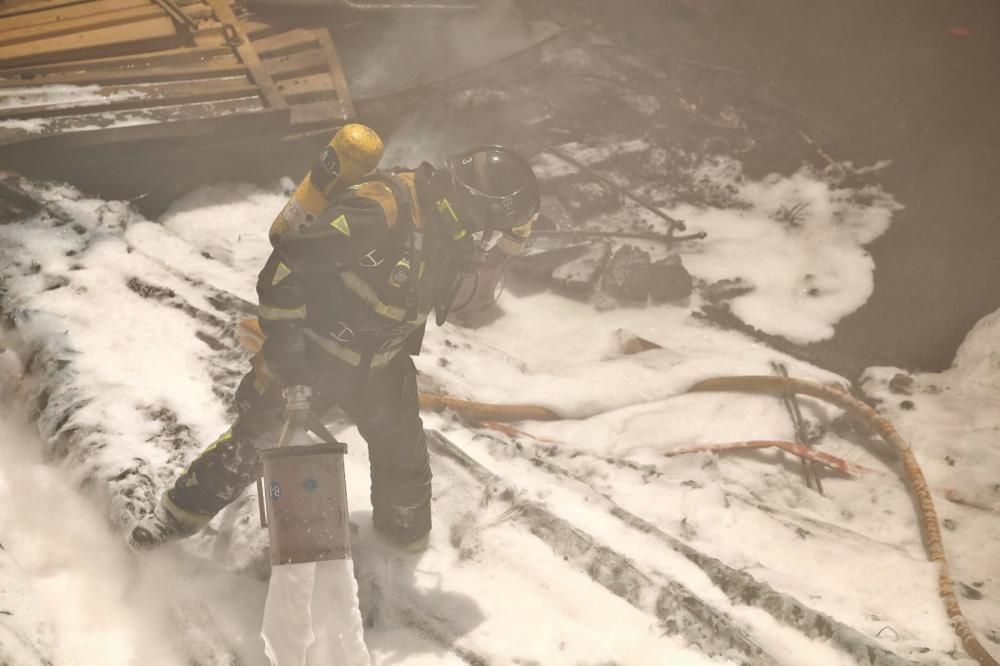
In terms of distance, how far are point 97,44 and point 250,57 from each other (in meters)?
1.29

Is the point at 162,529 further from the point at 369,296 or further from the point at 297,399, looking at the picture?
the point at 369,296

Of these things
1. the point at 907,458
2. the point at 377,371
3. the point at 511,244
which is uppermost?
the point at 511,244

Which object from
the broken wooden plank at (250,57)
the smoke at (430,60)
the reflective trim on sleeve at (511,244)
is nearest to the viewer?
the reflective trim on sleeve at (511,244)

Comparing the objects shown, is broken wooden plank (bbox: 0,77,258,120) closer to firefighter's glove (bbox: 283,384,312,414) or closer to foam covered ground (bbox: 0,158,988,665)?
foam covered ground (bbox: 0,158,988,665)

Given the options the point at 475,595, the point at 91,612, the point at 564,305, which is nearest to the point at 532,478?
the point at 475,595

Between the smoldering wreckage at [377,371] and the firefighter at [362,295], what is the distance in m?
0.02

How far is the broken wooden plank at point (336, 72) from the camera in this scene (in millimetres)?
7562

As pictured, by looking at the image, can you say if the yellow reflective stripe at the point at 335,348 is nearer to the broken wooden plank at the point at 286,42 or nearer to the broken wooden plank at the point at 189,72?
the broken wooden plank at the point at 189,72

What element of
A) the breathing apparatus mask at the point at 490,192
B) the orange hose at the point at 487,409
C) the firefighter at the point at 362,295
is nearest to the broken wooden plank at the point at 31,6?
the orange hose at the point at 487,409

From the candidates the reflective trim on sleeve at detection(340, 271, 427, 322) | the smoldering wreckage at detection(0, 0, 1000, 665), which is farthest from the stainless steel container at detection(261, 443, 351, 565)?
Answer: the reflective trim on sleeve at detection(340, 271, 427, 322)

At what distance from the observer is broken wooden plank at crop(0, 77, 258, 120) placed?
6.25 m

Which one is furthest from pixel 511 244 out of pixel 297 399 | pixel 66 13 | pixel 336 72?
pixel 66 13

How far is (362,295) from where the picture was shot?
337 cm

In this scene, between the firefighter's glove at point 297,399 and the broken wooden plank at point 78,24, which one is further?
the broken wooden plank at point 78,24
